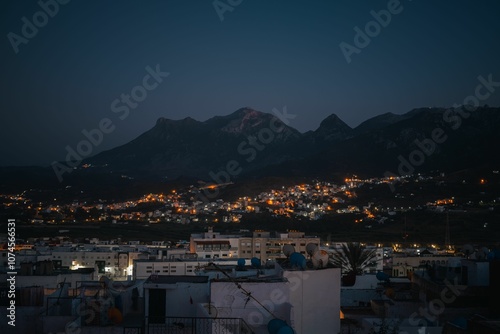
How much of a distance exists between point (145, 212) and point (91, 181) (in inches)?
1865

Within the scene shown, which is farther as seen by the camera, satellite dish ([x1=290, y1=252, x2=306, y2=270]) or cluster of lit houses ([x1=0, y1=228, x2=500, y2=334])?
satellite dish ([x1=290, y1=252, x2=306, y2=270])

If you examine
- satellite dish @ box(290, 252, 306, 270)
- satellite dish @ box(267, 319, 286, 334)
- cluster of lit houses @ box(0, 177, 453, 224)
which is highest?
cluster of lit houses @ box(0, 177, 453, 224)

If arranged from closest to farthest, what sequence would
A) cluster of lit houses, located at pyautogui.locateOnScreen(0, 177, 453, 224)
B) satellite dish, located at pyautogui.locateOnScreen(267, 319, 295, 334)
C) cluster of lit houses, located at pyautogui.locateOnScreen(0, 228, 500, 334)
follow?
satellite dish, located at pyautogui.locateOnScreen(267, 319, 295, 334), cluster of lit houses, located at pyautogui.locateOnScreen(0, 228, 500, 334), cluster of lit houses, located at pyautogui.locateOnScreen(0, 177, 453, 224)

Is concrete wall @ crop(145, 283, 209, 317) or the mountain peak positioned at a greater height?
the mountain peak

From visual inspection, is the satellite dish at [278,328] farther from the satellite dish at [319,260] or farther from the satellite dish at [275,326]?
the satellite dish at [319,260]

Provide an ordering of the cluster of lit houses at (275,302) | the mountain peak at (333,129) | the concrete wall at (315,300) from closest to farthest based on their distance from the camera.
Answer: the cluster of lit houses at (275,302) → the concrete wall at (315,300) → the mountain peak at (333,129)

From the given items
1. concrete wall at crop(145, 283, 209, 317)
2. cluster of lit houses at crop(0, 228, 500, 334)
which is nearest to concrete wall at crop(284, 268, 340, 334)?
Answer: cluster of lit houses at crop(0, 228, 500, 334)

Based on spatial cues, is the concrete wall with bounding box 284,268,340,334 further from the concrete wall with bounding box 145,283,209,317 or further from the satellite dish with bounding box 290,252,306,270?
the concrete wall with bounding box 145,283,209,317

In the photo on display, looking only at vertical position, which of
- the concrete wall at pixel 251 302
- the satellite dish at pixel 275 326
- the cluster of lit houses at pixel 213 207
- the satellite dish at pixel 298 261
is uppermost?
the cluster of lit houses at pixel 213 207

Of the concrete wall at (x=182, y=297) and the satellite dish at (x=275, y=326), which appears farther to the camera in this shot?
the concrete wall at (x=182, y=297)

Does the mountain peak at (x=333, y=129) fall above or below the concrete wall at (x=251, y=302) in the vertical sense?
above

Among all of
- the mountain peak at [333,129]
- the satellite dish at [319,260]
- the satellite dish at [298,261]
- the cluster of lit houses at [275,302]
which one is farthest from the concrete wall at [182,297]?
the mountain peak at [333,129]

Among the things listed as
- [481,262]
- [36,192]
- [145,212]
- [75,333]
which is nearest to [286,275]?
[75,333]

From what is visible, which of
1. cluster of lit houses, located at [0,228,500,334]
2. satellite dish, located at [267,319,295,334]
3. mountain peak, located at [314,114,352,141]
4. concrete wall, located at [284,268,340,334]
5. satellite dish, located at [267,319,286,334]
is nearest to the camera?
satellite dish, located at [267,319,295,334]
